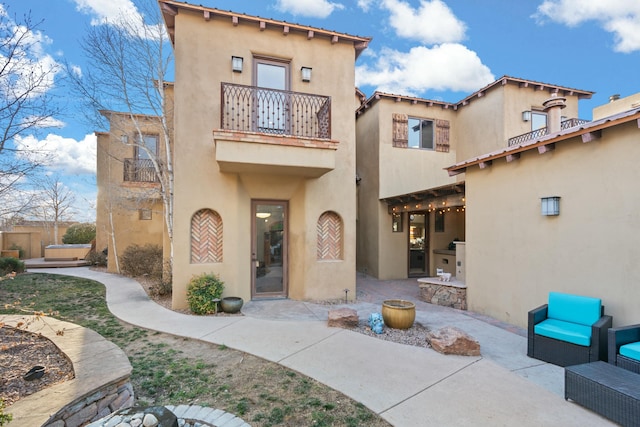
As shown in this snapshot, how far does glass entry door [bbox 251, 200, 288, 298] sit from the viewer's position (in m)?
8.43

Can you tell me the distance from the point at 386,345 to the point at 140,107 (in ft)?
31.6

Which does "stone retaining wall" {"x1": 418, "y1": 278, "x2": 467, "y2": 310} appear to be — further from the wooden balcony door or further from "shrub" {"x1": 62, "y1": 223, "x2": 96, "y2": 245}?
"shrub" {"x1": 62, "y1": 223, "x2": 96, "y2": 245}

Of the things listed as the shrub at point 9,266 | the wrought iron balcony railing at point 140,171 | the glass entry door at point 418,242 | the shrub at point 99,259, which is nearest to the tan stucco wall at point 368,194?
the glass entry door at point 418,242

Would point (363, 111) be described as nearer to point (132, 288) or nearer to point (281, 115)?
point (281, 115)

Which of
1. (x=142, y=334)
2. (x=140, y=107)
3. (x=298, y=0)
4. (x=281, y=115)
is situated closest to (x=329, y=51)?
(x=281, y=115)

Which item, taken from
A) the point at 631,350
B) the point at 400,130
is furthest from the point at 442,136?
the point at 631,350

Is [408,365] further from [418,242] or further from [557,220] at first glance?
[418,242]

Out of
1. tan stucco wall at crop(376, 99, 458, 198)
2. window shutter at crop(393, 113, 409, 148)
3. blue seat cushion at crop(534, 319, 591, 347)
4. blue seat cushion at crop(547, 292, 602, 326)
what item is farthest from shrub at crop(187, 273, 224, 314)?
window shutter at crop(393, 113, 409, 148)

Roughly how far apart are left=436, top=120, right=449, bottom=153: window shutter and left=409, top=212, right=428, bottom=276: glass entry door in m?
2.94

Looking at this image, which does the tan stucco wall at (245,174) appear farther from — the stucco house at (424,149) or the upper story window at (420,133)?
the upper story window at (420,133)

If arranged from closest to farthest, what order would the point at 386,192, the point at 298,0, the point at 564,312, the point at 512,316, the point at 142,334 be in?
1. the point at 564,312
2. the point at 142,334
3. the point at 512,316
4. the point at 298,0
5. the point at 386,192

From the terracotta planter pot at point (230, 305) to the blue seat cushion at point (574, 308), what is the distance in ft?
20.1

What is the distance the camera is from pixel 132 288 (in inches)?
380

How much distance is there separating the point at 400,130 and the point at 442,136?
2138 mm
